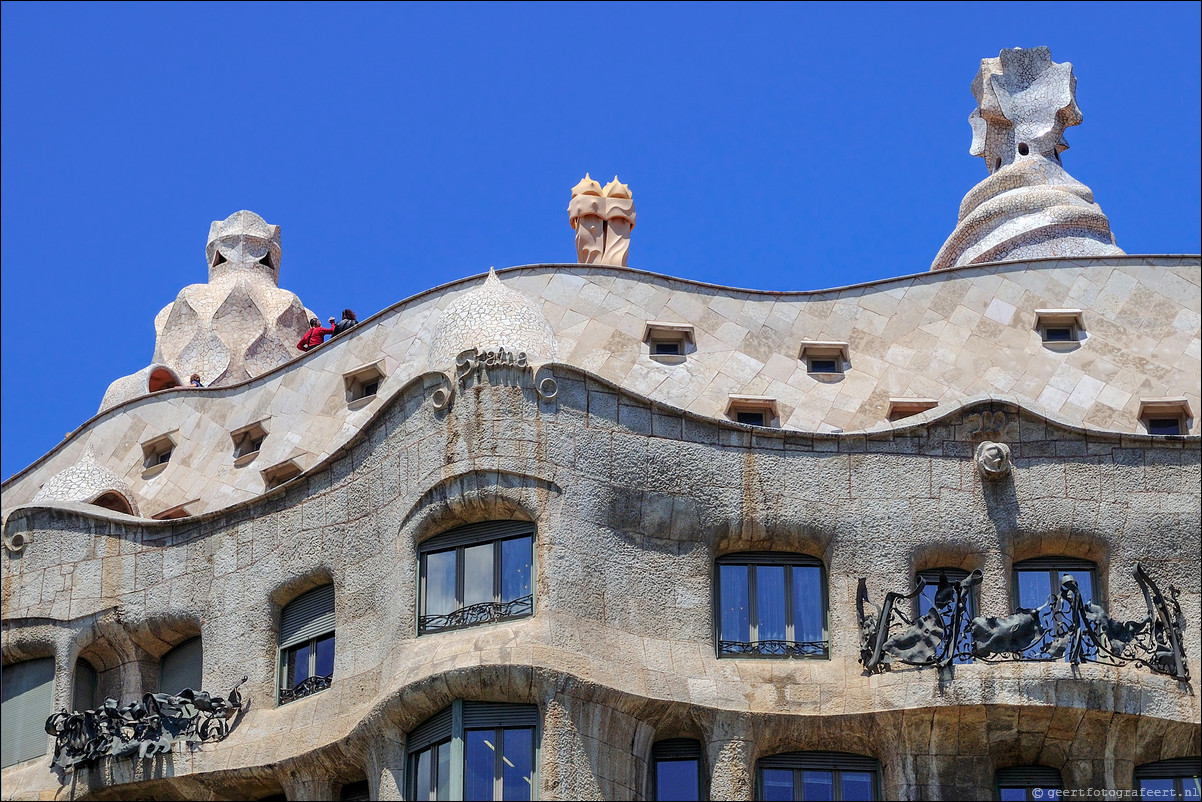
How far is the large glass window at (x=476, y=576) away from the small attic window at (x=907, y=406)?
6043 millimetres

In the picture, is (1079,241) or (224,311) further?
(224,311)

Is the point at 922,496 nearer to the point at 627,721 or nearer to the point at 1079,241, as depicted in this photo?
the point at 627,721

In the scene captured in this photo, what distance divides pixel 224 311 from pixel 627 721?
1509 cm

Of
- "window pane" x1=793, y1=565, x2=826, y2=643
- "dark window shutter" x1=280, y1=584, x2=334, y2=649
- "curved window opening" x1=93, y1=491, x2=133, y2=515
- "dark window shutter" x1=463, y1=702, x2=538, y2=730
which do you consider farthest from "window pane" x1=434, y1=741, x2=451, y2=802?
"curved window opening" x1=93, y1=491, x2=133, y2=515

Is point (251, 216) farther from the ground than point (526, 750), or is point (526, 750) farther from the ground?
point (251, 216)

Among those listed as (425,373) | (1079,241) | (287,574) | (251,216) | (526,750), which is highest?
(251,216)

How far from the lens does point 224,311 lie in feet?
140

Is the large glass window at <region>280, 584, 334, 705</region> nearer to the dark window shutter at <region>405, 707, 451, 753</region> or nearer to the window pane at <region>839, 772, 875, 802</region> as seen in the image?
the dark window shutter at <region>405, 707, 451, 753</region>

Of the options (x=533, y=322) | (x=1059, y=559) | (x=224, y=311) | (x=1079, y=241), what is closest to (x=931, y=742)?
(x=1059, y=559)

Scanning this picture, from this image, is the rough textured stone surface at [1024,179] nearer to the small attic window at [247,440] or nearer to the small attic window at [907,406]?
the small attic window at [907,406]

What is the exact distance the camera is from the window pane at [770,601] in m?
31.9

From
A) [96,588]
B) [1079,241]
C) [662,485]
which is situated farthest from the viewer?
[1079,241]

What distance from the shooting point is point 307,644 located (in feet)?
108

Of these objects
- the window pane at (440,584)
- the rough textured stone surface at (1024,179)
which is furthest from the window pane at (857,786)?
the rough textured stone surface at (1024,179)
